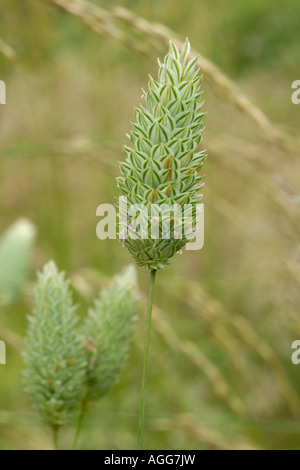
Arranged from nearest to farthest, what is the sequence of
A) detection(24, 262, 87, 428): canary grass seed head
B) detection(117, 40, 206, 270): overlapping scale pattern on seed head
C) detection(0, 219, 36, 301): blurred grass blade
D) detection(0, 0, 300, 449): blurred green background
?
detection(117, 40, 206, 270): overlapping scale pattern on seed head < detection(24, 262, 87, 428): canary grass seed head < detection(0, 219, 36, 301): blurred grass blade < detection(0, 0, 300, 449): blurred green background

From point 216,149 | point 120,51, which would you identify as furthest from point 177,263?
point 216,149

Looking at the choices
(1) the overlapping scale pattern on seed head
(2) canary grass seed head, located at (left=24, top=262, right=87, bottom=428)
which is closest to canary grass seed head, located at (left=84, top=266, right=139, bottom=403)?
(2) canary grass seed head, located at (left=24, top=262, right=87, bottom=428)

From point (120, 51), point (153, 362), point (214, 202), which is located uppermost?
point (120, 51)

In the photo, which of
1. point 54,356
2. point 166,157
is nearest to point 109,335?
point 54,356

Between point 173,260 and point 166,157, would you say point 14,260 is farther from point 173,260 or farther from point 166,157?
point 173,260

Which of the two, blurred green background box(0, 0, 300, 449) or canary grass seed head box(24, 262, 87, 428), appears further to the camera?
blurred green background box(0, 0, 300, 449)

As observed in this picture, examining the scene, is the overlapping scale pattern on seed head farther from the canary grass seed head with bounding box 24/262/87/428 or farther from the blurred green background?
the blurred green background

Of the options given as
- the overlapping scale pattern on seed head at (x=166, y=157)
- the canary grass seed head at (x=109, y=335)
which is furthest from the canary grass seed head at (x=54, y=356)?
the overlapping scale pattern on seed head at (x=166, y=157)
